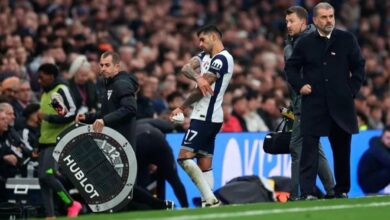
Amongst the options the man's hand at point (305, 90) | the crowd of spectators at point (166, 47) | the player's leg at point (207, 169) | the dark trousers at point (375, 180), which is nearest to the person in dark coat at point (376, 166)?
the dark trousers at point (375, 180)

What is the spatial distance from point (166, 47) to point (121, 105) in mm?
10626

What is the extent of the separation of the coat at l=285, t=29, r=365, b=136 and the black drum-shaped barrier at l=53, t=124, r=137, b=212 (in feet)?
6.78

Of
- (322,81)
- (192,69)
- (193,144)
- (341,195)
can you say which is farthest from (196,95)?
(341,195)

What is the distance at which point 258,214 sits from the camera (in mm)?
13398

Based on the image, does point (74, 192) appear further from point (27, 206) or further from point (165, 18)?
point (165, 18)

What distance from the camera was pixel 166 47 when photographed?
27.0 meters

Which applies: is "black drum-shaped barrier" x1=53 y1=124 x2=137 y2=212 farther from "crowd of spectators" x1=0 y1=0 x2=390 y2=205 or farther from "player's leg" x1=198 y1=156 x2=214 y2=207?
"crowd of spectators" x1=0 y1=0 x2=390 y2=205

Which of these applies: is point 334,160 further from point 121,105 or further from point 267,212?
point 121,105

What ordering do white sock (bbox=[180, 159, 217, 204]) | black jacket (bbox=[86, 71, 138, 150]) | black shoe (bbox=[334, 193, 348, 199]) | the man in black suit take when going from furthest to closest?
1. black jacket (bbox=[86, 71, 138, 150])
2. white sock (bbox=[180, 159, 217, 204])
3. black shoe (bbox=[334, 193, 348, 199])
4. the man in black suit

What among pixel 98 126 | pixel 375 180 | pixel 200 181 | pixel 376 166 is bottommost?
pixel 375 180

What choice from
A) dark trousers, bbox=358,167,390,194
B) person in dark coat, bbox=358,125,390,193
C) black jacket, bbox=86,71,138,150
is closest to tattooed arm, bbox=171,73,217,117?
black jacket, bbox=86,71,138,150

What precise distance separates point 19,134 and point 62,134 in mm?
2854

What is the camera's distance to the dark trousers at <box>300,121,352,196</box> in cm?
1555

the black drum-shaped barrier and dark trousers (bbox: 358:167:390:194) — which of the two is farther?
dark trousers (bbox: 358:167:390:194)
